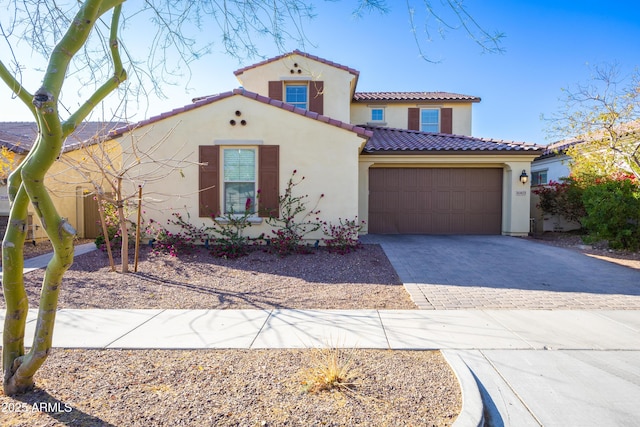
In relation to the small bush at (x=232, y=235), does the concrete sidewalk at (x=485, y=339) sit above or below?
below

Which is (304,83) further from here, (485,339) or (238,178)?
(485,339)

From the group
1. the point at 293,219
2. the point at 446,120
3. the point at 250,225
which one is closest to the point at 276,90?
the point at 293,219

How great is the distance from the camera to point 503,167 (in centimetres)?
1251

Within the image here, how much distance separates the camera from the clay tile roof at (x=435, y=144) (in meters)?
12.0

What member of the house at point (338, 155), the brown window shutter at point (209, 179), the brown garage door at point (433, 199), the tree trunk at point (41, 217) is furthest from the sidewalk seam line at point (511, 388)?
the brown garage door at point (433, 199)

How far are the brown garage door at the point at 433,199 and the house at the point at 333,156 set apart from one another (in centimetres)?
4

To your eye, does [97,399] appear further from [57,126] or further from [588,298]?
[588,298]

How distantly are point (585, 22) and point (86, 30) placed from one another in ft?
26.9

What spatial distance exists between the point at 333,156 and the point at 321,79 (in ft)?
16.7

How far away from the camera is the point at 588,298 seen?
571cm

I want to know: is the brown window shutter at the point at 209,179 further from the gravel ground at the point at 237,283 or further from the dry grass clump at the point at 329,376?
the dry grass clump at the point at 329,376

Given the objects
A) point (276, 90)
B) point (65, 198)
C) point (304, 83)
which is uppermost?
point (304, 83)

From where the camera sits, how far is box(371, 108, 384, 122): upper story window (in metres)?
16.5

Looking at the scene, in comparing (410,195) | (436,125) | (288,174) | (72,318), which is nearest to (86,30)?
(72,318)
